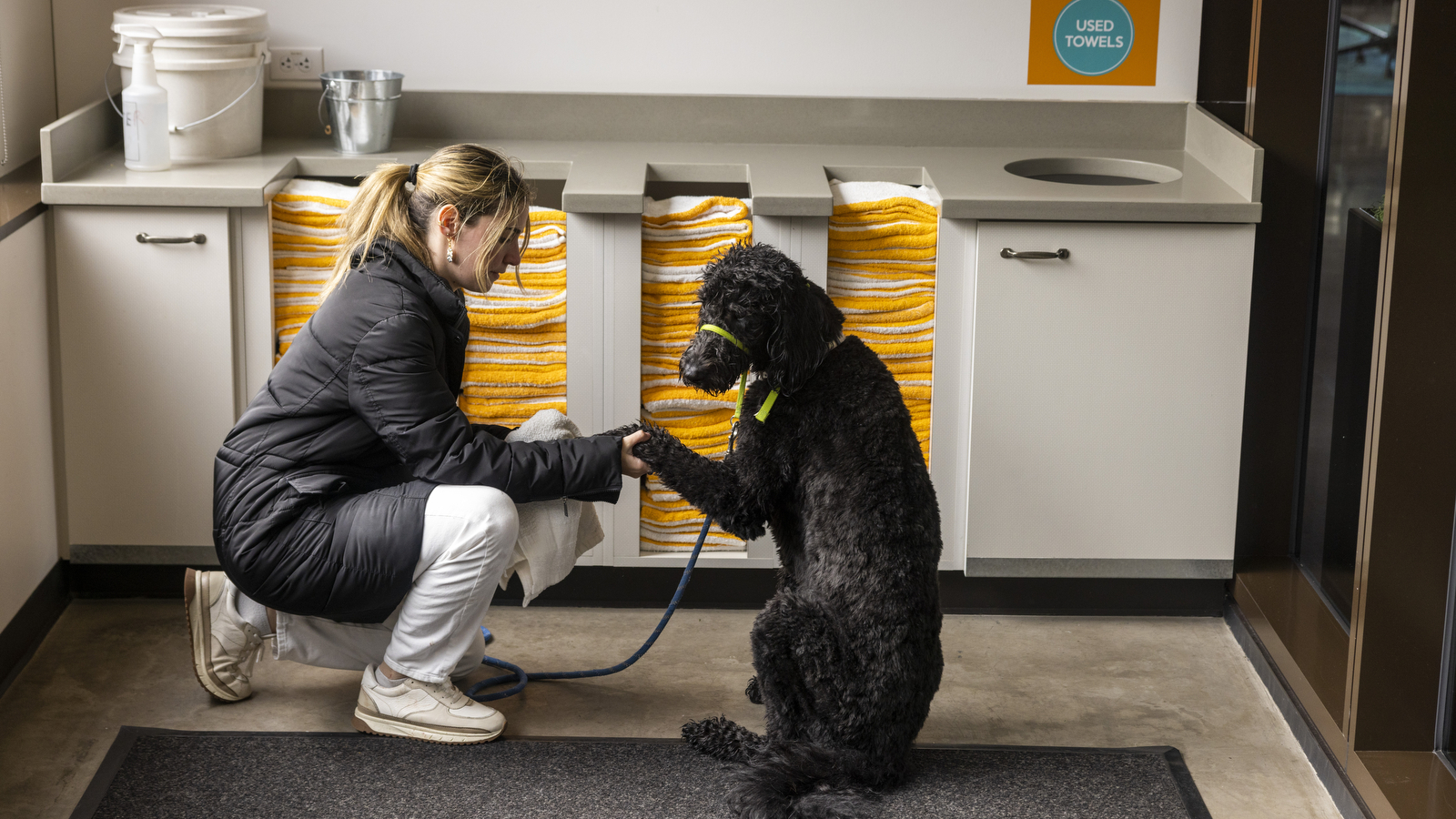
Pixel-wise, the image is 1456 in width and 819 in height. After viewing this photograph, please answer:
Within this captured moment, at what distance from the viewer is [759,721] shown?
8.64 feet

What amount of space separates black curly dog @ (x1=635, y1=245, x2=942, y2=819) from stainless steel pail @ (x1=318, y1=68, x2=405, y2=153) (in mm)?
1343

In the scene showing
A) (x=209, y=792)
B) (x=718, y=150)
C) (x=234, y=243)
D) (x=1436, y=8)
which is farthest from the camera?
(x=718, y=150)

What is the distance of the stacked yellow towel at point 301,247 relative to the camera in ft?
9.57

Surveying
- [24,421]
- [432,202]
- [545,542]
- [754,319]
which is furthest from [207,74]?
[754,319]

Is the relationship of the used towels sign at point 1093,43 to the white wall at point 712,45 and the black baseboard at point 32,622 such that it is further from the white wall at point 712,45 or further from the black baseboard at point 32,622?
the black baseboard at point 32,622

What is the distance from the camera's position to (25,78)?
A: 3094 millimetres

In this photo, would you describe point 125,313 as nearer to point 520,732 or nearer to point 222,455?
point 222,455

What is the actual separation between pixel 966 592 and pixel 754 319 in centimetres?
130

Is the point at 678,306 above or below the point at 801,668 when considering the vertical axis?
above

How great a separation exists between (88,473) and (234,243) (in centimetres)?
59

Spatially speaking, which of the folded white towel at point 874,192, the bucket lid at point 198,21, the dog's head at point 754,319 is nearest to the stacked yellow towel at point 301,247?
the bucket lid at point 198,21

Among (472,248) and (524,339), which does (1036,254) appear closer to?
(524,339)

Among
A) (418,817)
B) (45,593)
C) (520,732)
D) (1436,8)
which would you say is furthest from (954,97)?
(45,593)

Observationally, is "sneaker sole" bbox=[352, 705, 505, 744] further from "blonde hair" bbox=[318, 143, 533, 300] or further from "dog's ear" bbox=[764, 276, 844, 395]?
"dog's ear" bbox=[764, 276, 844, 395]
